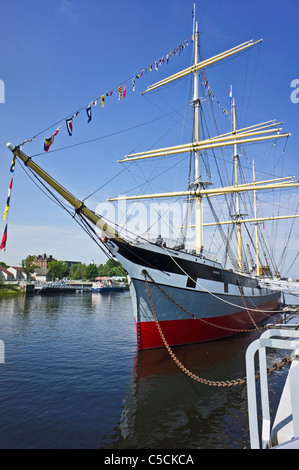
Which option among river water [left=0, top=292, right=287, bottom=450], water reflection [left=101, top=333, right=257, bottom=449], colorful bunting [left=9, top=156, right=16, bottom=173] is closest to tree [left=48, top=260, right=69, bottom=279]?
river water [left=0, top=292, right=287, bottom=450]

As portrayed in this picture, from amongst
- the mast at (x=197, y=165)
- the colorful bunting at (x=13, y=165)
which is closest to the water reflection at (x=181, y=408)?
the mast at (x=197, y=165)

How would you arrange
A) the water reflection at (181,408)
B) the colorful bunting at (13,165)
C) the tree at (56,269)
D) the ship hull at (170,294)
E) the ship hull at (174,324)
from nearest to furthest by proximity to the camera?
the water reflection at (181,408) < the colorful bunting at (13,165) < the ship hull at (170,294) < the ship hull at (174,324) < the tree at (56,269)

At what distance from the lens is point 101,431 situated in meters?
6.04

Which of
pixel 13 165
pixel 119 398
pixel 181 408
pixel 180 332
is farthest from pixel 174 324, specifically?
pixel 13 165

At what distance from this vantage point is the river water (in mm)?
5789

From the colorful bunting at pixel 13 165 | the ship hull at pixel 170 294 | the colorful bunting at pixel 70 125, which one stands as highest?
the colorful bunting at pixel 70 125

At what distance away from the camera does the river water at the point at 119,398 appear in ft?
19.0

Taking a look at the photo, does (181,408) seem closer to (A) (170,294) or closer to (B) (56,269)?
(A) (170,294)

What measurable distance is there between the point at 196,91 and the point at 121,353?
18.5m

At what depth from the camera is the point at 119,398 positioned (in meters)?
7.88

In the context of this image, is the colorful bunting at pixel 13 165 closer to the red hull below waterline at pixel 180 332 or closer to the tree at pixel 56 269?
the red hull below waterline at pixel 180 332

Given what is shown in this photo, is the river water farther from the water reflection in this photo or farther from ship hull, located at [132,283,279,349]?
ship hull, located at [132,283,279,349]

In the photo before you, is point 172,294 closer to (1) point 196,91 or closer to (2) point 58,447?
(2) point 58,447
